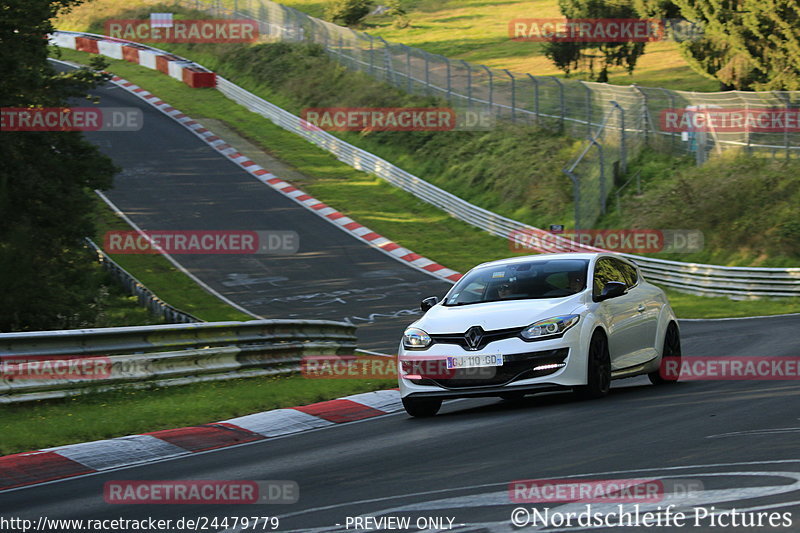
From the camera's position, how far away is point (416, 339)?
10.7 m

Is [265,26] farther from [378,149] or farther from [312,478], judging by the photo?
[312,478]

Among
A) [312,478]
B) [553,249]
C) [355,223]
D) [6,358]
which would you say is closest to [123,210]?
[355,223]

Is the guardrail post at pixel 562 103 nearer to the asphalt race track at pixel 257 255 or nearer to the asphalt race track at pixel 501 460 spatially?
the asphalt race track at pixel 257 255

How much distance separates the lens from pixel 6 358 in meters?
11.0

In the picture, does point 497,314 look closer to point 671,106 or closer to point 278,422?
point 278,422

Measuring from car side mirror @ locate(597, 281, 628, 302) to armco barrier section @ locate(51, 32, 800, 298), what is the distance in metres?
17.0

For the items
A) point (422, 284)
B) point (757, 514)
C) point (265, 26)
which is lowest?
point (422, 284)

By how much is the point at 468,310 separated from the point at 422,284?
18.1 meters

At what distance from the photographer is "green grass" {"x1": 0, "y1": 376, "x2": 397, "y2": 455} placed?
993cm

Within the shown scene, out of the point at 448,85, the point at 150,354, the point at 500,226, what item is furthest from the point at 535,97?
the point at 150,354

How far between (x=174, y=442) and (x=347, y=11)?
71814 mm

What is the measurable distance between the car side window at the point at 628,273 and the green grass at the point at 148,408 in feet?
10.7

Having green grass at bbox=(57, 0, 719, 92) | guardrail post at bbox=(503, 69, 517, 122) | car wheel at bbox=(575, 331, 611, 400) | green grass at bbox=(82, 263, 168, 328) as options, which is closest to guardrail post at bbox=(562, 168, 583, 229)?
guardrail post at bbox=(503, 69, 517, 122)

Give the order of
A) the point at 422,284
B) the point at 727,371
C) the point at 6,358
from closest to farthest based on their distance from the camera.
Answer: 1. the point at 6,358
2. the point at 727,371
3. the point at 422,284
